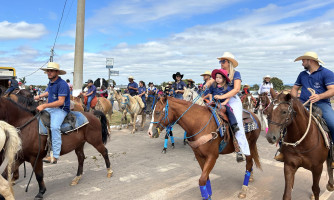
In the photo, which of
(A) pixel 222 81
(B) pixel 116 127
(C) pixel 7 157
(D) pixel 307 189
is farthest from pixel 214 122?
(B) pixel 116 127

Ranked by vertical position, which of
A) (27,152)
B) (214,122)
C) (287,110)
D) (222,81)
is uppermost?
(222,81)

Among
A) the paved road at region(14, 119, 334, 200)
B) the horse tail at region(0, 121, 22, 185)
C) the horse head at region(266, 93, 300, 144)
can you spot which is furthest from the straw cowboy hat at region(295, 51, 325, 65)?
the horse tail at region(0, 121, 22, 185)

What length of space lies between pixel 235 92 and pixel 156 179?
2.86 meters

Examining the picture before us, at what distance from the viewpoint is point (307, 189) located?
5.30 m

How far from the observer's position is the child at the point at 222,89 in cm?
455


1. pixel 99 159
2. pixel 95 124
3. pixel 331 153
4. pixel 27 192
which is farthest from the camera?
pixel 99 159

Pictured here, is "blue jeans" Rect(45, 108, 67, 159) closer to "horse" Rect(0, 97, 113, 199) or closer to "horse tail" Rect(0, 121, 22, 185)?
"horse" Rect(0, 97, 113, 199)

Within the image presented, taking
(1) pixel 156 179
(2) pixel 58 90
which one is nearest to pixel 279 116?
(1) pixel 156 179

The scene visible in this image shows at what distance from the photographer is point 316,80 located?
4.32 metres

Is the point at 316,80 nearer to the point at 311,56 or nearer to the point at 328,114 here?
the point at 311,56

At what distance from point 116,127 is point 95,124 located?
746cm

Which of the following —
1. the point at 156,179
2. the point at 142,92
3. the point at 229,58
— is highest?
the point at 229,58

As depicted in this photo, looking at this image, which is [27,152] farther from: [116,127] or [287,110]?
[116,127]

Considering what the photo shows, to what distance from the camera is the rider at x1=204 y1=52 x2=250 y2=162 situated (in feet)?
14.9
